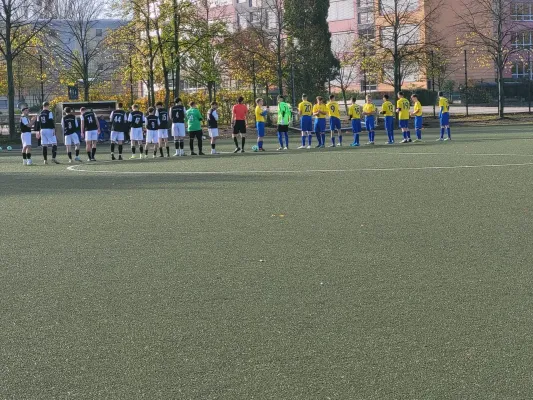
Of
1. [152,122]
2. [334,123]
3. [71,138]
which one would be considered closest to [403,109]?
[334,123]

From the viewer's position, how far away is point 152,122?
29.4m

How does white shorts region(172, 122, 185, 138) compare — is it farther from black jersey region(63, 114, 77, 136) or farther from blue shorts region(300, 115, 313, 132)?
blue shorts region(300, 115, 313, 132)

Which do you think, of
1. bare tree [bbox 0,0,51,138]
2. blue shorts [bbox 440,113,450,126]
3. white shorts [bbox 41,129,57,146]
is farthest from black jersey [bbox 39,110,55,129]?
bare tree [bbox 0,0,51,138]

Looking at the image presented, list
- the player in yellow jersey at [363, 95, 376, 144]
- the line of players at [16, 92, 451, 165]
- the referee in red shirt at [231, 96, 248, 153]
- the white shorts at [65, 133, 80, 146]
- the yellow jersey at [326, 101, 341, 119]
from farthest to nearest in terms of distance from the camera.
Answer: the yellow jersey at [326, 101, 341, 119] → the player in yellow jersey at [363, 95, 376, 144] → the referee in red shirt at [231, 96, 248, 153] → the white shorts at [65, 133, 80, 146] → the line of players at [16, 92, 451, 165]

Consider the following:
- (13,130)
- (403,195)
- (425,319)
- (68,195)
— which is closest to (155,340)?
(425,319)

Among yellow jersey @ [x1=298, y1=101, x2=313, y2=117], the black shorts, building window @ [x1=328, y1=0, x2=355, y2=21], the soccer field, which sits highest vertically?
building window @ [x1=328, y1=0, x2=355, y2=21]

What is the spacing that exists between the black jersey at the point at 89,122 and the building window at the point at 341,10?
170 feet

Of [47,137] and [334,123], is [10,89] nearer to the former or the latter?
[47,137]

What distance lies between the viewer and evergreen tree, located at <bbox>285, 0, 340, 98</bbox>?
2231 inches

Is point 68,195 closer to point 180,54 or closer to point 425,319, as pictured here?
point 425,319

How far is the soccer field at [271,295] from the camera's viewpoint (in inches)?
209

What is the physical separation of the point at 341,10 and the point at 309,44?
22293 mm

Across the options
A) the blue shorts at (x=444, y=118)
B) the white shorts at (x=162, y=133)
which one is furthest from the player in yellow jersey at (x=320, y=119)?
the white shorts at (x=162, y=133)

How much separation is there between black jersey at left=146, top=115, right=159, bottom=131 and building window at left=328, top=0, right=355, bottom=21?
167 ft
